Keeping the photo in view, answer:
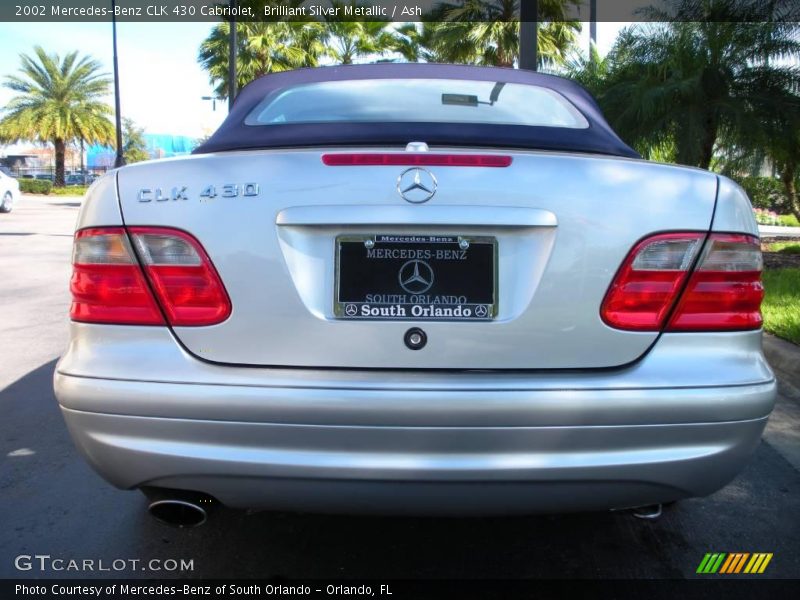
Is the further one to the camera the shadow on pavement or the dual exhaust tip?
the shadow on pavement

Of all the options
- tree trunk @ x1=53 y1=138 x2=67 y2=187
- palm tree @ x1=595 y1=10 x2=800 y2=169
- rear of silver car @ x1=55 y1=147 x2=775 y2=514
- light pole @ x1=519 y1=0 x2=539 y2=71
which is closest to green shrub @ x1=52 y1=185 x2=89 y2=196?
tree trunk @ x1=53 y1=138 x2=67 y2=187

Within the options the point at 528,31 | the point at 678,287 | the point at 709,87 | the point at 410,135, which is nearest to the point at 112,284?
the point at 410,135

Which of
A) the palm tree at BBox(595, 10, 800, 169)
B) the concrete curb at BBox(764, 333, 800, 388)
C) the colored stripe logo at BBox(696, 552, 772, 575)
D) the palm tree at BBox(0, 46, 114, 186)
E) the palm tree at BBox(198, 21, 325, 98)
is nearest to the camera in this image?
the colored stripe logo at BBox(696, 552, 772, 575)

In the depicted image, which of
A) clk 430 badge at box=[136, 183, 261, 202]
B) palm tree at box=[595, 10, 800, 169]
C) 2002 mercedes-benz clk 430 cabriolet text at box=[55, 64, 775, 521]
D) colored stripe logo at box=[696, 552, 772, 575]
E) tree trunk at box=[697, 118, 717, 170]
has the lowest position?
colored stripe logo at box=[696, 552, 772, 575]

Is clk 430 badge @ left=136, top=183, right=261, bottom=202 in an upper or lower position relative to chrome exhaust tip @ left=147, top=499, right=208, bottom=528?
upper

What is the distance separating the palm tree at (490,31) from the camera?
17453 millimetres

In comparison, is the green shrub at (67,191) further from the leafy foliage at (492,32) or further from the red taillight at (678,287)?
the red taillight at (678,287)

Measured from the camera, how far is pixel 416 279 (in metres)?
1.93

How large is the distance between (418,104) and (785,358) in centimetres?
355

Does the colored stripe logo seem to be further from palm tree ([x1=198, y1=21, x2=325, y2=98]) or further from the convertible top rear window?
palm tree ([x1=198, y1=21, x2=325, y2=98])

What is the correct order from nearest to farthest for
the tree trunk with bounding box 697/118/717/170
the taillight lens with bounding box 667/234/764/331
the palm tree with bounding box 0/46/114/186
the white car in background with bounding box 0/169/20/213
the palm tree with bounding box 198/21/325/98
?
the taillight lens with bounding box 667/234/764/331 < the tree trunk with bounding box 697/118/717/170 < the white car in background with bounding box 0/169/20/213 < the palm tree with bounding box 198/21/325/98 < the palm tree with bounding box 0/46/114/186

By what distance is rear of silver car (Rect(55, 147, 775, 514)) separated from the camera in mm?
1880

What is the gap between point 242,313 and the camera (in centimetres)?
194

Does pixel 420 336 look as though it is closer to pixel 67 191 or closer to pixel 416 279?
pixel 416 279
